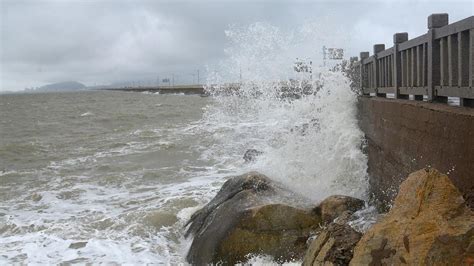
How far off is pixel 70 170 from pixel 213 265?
10.4 m

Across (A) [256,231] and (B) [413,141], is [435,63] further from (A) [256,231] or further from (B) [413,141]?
(A) [256,231]

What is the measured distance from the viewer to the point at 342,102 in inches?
421

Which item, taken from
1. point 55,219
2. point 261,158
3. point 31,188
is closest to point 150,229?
point 55,219

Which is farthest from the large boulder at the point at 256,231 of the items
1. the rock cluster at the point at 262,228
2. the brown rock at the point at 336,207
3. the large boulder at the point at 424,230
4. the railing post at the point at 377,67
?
the railing post at the point at 377,67

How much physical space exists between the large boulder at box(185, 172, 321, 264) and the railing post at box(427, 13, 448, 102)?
2.24 metres

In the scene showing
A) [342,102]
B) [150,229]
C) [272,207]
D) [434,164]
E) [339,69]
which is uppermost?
[339,69]

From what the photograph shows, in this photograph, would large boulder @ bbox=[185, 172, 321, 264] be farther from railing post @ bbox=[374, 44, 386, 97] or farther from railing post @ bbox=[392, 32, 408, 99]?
railing post @ bbox=[374, 44, 386, 97]

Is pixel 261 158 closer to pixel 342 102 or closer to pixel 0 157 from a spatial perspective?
pixel 342 102

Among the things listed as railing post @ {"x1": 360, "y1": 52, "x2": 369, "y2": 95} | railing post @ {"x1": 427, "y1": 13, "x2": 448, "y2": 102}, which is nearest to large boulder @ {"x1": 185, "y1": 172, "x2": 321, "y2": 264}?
railing post @ {"x1": 427, "y1": 13, "x2": 448, "y2": 102}

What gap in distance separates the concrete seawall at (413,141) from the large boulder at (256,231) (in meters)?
1.44

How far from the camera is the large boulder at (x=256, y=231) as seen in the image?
6.16 metres

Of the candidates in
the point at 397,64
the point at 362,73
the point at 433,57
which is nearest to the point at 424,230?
the point at 433,57

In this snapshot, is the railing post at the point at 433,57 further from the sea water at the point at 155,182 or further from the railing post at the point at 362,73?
the railing post at the point at 362,73

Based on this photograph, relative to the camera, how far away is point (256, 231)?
6301 millimetres
